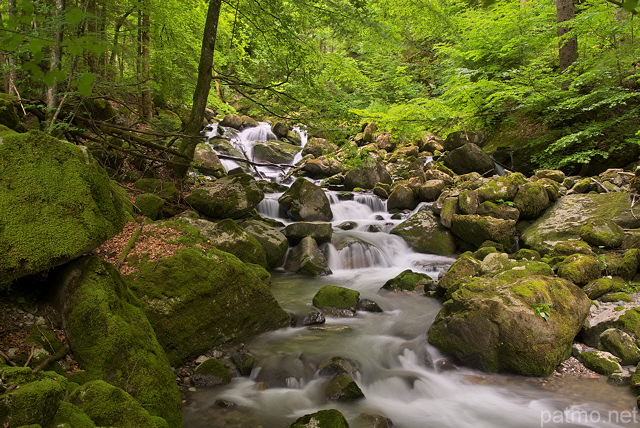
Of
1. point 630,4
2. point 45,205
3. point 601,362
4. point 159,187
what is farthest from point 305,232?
point 630,4

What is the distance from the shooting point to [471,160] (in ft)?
44.6

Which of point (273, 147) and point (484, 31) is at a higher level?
point (484, 31)

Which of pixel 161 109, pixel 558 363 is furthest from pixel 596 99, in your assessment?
pixel 161 109

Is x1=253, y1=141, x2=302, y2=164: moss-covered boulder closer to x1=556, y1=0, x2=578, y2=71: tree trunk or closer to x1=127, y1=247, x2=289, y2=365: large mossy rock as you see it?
x1=556, y1=0, x2=578, y2=71: tree trunk

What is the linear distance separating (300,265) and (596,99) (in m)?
9.58

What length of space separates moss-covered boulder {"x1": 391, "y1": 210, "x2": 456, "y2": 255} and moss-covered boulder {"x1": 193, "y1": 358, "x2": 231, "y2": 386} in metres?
7.08

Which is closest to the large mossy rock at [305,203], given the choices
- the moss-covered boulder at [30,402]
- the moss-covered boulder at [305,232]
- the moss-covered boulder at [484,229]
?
the moss-covered boulder at [305,232]

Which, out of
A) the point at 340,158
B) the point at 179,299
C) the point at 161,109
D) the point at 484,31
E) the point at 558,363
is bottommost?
the point at 558,363

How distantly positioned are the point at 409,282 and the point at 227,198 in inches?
187

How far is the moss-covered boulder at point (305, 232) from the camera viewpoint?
33.2 feet

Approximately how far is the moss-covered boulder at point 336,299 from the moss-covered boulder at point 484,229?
4031mm

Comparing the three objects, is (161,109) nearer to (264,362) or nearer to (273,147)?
(273,147)

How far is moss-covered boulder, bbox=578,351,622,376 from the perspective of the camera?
14.9ft

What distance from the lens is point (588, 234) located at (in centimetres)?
735
